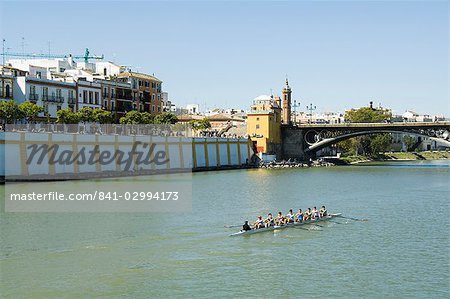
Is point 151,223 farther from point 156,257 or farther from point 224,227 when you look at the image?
point 156,257

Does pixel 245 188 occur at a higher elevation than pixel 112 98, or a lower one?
lower

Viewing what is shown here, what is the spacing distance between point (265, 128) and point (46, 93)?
37.2 m

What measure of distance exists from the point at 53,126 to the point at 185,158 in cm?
2225

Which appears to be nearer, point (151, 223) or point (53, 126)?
point (151, 223)

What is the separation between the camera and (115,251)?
30375mm

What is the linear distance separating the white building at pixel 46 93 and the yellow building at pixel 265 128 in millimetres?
31179

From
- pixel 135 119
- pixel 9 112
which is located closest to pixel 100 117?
pixel 135 119

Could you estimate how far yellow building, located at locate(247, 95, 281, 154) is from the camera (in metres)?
105

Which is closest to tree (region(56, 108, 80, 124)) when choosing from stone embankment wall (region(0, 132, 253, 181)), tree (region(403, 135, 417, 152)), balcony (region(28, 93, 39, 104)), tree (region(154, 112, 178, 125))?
balcony (region(28, 93, 39, 104))

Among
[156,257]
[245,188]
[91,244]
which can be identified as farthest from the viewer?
[245,188]

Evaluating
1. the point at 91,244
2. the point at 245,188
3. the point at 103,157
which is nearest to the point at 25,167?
the point at 103,157

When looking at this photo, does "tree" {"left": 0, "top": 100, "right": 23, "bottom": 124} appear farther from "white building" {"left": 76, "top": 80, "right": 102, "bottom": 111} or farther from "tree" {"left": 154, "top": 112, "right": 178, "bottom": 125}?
"tree" {"left": 154, "top": 112, "right": 178, "bottom": 125}

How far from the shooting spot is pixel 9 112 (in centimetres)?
6888

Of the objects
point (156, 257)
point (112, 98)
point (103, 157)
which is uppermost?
point (112, 98)
